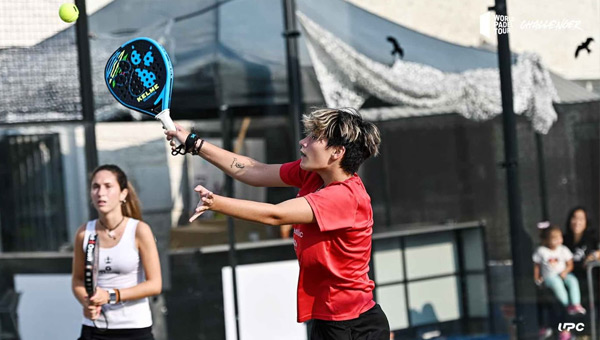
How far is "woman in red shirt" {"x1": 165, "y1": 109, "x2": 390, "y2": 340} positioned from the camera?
119 inches

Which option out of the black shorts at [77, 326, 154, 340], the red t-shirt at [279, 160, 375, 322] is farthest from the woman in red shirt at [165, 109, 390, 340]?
the black shorts at [77, 326, 154, 340]

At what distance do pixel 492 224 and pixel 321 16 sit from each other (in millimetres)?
1603

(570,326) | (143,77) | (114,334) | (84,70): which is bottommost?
(570,326)

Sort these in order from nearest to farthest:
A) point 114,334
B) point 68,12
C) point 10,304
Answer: point 114,334
point 68,12
point 10,304

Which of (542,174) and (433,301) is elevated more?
(542,174)

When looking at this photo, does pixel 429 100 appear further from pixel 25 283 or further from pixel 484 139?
pixel 25 283

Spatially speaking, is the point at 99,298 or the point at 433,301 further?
the point at 433,301

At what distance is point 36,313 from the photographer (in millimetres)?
4957

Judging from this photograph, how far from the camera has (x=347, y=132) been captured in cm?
306

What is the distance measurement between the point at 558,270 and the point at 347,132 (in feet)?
8.66

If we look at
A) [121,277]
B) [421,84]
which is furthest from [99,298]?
[421,84]

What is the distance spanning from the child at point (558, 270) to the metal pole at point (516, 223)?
77 millimetres

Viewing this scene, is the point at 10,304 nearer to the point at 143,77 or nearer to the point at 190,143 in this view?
the point at 143,77

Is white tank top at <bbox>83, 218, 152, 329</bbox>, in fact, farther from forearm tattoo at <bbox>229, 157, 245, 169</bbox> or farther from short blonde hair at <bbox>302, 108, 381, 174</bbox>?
short blonde hair at <bbox>302, 108, 381, 174</bbox>
